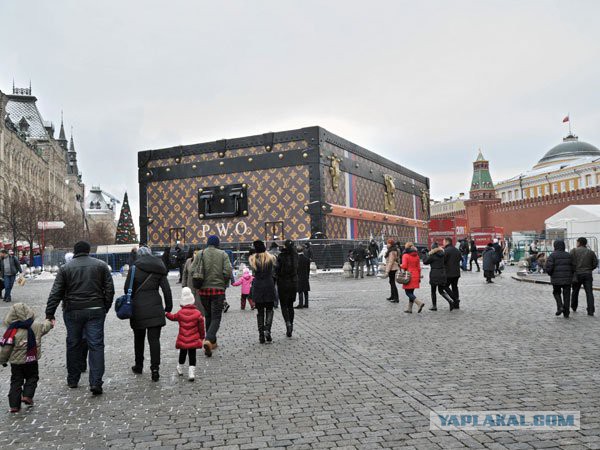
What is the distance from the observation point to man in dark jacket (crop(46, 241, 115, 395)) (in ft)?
18.4

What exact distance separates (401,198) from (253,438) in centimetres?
3541

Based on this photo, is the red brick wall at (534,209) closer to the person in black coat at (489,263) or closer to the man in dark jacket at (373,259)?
the man in dark jacket at (373,259)

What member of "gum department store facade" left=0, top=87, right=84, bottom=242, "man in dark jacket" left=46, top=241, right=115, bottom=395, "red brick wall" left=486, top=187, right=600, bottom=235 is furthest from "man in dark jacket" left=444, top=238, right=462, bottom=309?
"red brick wall" left=486, top=187, right=600, bottom=235

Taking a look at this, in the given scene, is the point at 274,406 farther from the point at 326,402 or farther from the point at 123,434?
the point at 123,434

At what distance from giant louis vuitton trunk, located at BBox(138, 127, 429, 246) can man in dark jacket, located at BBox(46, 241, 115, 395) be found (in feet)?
69.9

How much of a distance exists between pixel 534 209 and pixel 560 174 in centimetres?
1540

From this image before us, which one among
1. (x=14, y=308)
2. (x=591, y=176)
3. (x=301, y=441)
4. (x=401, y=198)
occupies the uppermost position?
(x=591, y=176)

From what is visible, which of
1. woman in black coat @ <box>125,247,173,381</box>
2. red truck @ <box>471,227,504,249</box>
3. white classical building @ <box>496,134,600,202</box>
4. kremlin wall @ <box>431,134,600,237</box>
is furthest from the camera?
white classical building @ <box>496,134,600,202</box>

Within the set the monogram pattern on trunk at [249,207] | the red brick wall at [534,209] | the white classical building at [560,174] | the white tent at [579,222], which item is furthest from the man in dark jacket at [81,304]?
the white classical building at [560,174]

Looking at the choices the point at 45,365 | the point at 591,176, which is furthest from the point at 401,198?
the point at 591,176

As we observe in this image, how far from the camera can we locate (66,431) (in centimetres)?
427

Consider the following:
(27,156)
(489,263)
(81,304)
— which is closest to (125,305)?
(81,304)

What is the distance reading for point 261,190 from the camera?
28641 millimetres

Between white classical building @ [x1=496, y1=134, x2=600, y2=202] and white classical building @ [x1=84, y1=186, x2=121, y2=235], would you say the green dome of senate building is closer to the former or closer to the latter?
white classical building @ [x1=496, y1=134, x2=600, y2=202]
